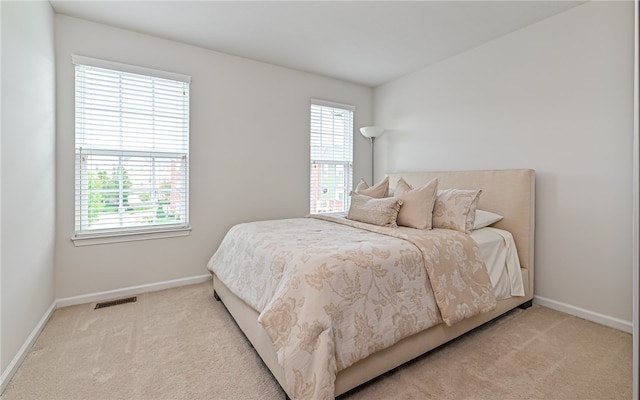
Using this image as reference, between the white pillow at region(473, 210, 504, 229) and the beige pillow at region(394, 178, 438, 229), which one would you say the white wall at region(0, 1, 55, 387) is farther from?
the white pillow at region(473, 210, 504, 229)

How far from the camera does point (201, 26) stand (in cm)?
277

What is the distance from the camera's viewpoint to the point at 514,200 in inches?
104

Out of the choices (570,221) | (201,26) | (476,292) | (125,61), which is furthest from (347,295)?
(125,61)

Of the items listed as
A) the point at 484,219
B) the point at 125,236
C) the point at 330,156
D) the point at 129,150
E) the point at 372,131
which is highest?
the point at 372,131

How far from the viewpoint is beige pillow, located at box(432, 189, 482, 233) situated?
2.39m

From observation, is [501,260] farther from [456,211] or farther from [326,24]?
[326,24]

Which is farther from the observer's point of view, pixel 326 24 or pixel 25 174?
pixel 326 24

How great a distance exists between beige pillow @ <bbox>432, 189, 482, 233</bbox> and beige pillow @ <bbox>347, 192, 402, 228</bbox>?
346 mm

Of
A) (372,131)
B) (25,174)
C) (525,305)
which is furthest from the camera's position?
(372,131)

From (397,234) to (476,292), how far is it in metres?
0.65

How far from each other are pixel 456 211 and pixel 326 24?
A: 2.05m

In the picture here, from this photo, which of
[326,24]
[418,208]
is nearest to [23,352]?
[418,208]

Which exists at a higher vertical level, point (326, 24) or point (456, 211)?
point (326, 24)

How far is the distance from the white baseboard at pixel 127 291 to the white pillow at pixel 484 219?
2.81 metres
